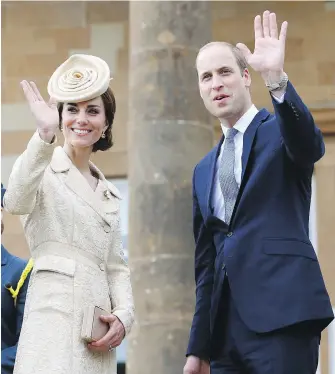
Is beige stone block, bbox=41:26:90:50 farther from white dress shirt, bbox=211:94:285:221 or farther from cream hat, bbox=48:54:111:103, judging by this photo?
white dress shirt, bbox=211:94:285:221

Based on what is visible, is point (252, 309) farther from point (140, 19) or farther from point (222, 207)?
point (140, 19)

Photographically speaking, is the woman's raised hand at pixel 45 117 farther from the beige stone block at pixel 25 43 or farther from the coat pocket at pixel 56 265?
the beige stone block at pixel 25 43

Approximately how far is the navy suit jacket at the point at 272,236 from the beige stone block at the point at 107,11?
6.26 m

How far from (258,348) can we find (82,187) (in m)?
0.86

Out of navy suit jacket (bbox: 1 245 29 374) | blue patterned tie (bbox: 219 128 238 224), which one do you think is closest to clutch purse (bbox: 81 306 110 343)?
blue patterned tie (bbox: 219 128 238 224)

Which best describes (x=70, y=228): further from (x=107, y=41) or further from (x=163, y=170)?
(x=107, y=41)

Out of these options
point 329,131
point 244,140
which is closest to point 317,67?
point 329,131

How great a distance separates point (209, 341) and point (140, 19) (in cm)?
469

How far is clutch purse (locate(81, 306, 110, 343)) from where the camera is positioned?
165 inches

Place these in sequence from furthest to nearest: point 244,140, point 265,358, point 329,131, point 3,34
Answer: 1. point 3,34
2. point 329,131
3. point 244,140
4. point 265,358

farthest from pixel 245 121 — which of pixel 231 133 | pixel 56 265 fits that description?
pixel 56 265

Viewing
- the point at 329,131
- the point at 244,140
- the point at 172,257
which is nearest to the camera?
the point at 244,140

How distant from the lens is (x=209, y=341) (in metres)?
4.40

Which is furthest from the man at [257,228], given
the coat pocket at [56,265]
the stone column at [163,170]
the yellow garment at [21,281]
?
the stone column at [163,170]
